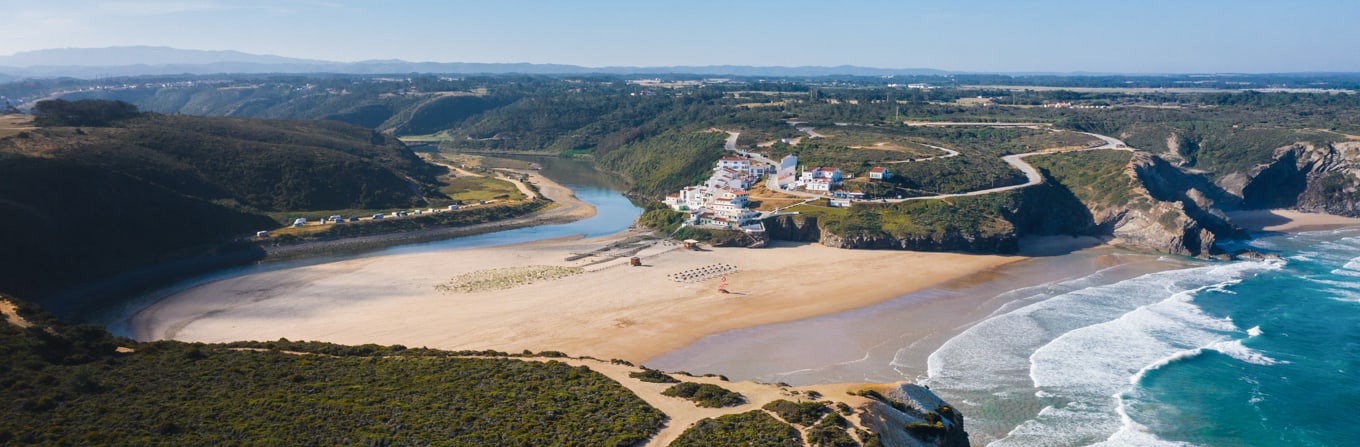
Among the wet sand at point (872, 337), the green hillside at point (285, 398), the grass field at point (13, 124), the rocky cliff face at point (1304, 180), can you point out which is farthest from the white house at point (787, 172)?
the grass field at point (13, 124)

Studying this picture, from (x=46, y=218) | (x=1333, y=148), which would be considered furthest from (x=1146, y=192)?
(x=46, y=218)

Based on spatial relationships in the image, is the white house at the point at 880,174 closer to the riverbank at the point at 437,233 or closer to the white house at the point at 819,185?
the white house at the point at 819,185

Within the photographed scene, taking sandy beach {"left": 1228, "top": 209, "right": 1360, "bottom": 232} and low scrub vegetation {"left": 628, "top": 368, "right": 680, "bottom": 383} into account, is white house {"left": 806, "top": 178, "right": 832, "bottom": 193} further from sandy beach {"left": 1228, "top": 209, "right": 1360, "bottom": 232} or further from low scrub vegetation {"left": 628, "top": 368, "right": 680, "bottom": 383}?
low scrub vegetation {"left": 628, "top": 368, "right": 680, "bottom": 383}

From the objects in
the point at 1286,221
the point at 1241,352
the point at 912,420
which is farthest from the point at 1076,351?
the point at 1286,221

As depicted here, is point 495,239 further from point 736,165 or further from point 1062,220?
point 1062,220

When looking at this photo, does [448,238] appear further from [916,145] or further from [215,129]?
[916,145]
